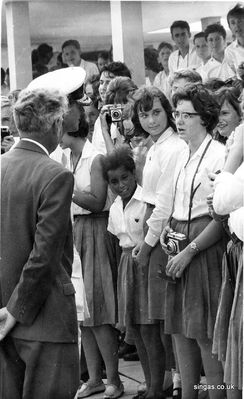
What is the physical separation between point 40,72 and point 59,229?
381cm

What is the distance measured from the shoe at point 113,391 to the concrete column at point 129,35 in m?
2.51

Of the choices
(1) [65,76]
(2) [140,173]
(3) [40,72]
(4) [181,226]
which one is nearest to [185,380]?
(4) [181,226]

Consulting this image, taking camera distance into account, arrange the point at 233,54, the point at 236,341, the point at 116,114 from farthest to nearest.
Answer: the point at 233,54
the point at 116,114
the point at 236,341

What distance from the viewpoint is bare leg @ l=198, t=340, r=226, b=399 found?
14.6ft

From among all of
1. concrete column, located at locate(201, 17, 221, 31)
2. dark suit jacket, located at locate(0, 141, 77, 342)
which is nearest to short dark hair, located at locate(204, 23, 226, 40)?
concrete column, located at locate(201, 17, 221, 31)

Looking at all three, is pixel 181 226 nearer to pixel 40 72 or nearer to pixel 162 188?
→ pixel 162 188

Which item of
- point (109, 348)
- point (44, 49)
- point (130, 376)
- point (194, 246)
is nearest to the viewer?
point (194, 246)

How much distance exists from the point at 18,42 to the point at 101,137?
183 cm

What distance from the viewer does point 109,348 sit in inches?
213

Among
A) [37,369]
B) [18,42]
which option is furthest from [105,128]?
[37,369]

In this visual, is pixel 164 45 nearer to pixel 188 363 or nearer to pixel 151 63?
pixel 151 63

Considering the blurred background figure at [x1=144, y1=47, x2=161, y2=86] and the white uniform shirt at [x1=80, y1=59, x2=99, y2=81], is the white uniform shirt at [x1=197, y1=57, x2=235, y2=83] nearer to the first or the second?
the blurred background figure at [x1=144, y1=47, x2=161, y2=86]

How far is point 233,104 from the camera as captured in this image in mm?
4715

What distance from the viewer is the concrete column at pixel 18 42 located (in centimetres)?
721
